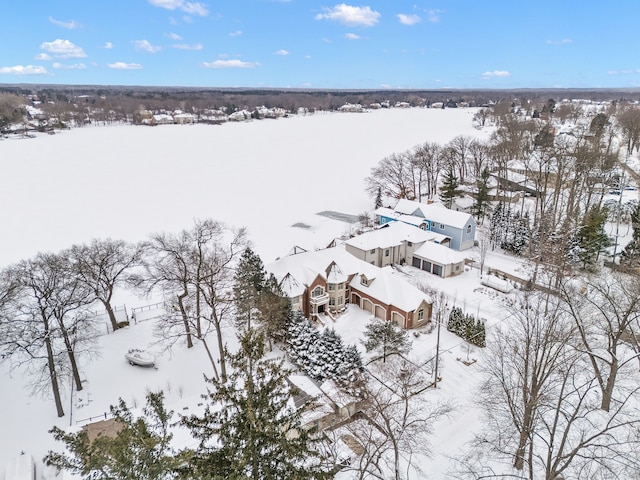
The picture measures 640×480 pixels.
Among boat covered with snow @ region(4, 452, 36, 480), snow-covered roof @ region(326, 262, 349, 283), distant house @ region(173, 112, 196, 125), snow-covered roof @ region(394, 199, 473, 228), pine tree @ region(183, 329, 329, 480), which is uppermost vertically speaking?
distant house @ region(173, 112, 196, 125)

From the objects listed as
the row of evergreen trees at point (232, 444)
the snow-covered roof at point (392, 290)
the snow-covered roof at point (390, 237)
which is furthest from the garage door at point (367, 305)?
the row of evergreen trees at point (232, 444)

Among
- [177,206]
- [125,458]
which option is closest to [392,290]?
[125,458]

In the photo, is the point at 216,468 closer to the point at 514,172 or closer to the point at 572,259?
the point at 572,259

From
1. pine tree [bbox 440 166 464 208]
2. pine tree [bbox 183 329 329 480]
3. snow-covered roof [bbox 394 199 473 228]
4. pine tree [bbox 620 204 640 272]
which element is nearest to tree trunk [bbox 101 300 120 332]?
pine tree [bbox 183 329 329 480]

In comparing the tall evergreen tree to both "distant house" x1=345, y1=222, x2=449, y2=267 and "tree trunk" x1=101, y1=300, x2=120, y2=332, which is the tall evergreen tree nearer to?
"distant house" x1=345, y1=222, x2=449, y2=267

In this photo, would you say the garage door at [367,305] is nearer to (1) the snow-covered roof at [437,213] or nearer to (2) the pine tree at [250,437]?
(1) the snow-covered roof at [437,213]
